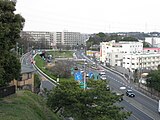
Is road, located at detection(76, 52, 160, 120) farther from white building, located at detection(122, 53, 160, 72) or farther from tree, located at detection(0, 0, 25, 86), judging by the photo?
white building, located at detection(122, 53, 160, 72)

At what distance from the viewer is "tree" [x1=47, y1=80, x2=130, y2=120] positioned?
48.0 feet

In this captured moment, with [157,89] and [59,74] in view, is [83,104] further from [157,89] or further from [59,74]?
[59,74]

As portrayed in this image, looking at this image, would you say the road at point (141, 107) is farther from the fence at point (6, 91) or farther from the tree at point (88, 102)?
the fence at point (6, 91)

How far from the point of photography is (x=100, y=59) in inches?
2889

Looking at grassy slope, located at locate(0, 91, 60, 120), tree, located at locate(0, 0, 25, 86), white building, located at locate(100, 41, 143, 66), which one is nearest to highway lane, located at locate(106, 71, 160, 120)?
grassy slope, located at locate(0, 91, 60, 120)

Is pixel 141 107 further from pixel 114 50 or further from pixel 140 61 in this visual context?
pixel 114 50

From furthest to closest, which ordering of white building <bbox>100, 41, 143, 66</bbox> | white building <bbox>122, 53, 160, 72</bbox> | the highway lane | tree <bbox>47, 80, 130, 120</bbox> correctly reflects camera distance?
white building <bbox>100, 41, 143, 66</bbox>
white building <bbox>122, 53, 160, 72</bbox>
the highway lane
tree <bbox>47, 80, 130, 120</bbox>

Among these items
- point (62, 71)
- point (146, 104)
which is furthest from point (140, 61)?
point (146, 104)

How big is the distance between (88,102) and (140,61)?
42.6 meters

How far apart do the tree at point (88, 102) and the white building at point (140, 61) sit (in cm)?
3988

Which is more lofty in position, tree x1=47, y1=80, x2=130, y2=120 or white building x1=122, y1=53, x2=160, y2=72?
tree x1=47, y1=80, x2=130, y2=120

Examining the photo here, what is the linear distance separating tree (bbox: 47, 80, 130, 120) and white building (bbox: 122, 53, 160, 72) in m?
39.9

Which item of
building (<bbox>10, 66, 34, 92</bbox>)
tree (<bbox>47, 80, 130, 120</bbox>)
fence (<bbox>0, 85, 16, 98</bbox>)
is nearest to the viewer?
tree (<bbox>47, 80, 130, 120</bbox>)

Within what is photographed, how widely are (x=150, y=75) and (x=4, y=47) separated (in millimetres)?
24417
